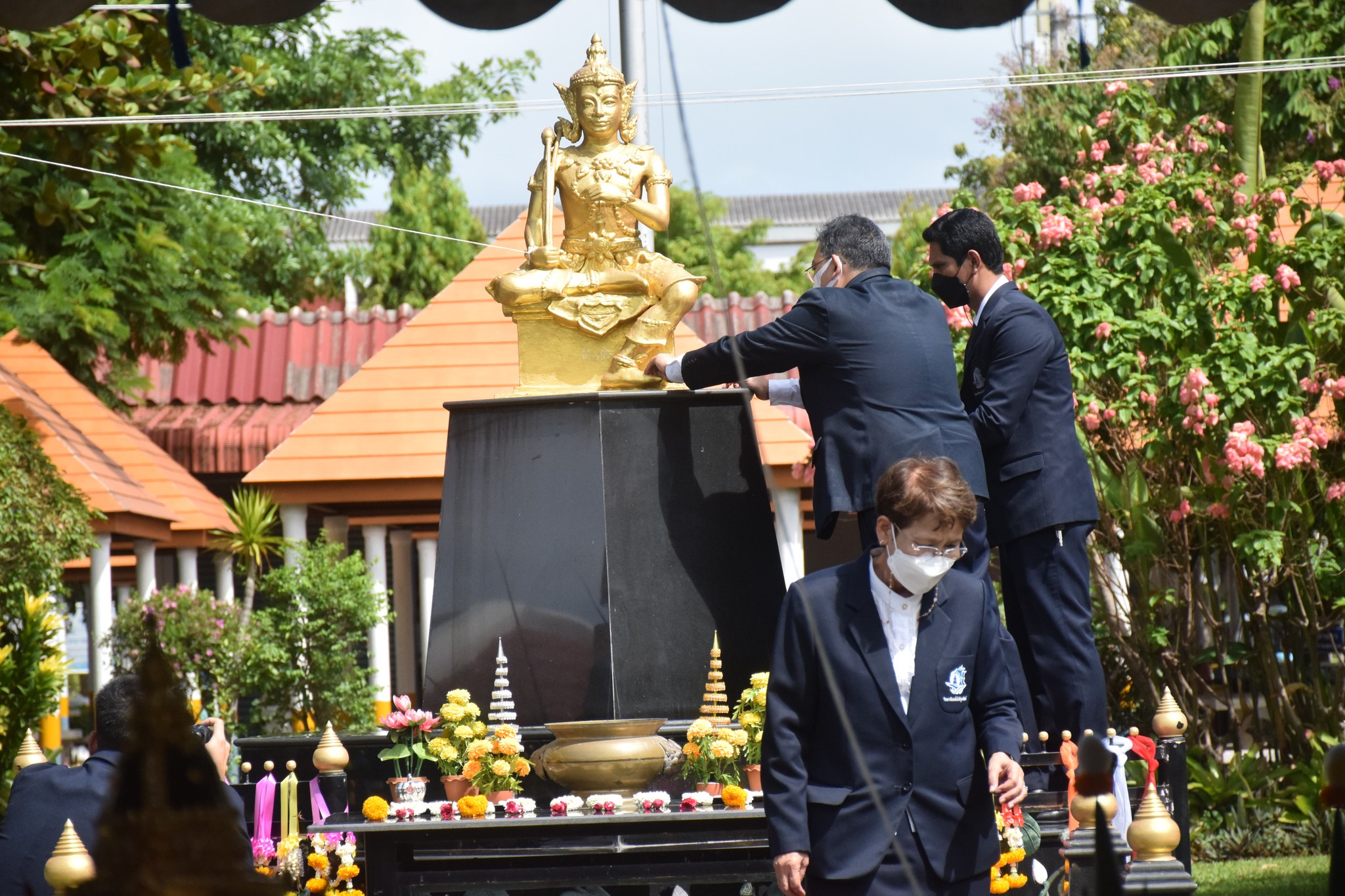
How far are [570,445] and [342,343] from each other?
Result: 14.4m

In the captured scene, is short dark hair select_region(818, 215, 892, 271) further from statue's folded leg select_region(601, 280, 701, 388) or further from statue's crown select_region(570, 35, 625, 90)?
statue's crown select_region(570, 35, 625, 90)

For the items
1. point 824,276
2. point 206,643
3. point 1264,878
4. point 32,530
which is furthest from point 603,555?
point 206,643

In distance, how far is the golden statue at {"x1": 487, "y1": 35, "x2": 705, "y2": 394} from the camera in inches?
243

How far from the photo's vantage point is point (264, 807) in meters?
5.53

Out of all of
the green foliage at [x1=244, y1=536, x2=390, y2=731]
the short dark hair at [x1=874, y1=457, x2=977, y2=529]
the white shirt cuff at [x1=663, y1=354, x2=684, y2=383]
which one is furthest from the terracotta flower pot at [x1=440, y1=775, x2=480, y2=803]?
the green foliage at [x1=244, y1=536, x2=390, y2=731]

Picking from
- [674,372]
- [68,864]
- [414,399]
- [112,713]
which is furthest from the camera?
[414,399]

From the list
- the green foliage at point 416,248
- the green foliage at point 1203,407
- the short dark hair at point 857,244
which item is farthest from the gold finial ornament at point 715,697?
the green foliage at point 416,248

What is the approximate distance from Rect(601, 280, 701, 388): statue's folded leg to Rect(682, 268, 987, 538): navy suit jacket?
138 centimetres

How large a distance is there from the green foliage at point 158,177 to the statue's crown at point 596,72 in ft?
7.18

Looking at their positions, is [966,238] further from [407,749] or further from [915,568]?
[407,749]

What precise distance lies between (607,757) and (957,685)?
1826mm

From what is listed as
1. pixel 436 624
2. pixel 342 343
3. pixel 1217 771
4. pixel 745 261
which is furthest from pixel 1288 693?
pixel 745 261

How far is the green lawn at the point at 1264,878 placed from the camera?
6625 millimetres

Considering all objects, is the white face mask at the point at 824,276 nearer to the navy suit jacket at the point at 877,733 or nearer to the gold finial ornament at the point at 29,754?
the navy suit jacket at the point at 877,733
